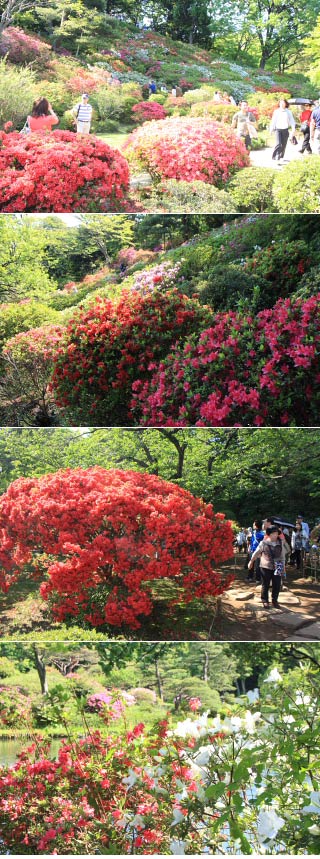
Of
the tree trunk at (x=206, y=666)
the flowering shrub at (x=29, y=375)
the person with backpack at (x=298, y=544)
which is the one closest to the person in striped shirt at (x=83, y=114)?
the flowering shrub at (x=29, y=375)

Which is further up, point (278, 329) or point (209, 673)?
point (278, 329)

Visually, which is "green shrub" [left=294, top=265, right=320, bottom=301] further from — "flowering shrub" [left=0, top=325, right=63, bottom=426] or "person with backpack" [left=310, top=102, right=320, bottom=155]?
"flowering shrub" [left=0, top=325, right=63, bottom=426]

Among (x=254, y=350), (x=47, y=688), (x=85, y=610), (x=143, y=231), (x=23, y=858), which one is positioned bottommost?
→ (x=23, y=858)

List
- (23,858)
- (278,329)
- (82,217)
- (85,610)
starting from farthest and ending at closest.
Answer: (82,217) → (278,329) → (85,610) → (23,858)

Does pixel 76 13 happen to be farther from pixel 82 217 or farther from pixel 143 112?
pixel 82 217

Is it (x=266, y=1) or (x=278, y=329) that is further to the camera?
(x=266, y=1)

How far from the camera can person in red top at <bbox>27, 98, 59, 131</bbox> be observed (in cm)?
707

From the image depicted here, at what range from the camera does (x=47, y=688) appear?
19.6ft

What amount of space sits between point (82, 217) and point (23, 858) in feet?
15.3

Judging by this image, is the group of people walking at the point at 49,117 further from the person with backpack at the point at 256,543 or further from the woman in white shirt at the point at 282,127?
the person with backpack at the point at 256,543

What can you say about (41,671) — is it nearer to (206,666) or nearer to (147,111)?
(206,666)

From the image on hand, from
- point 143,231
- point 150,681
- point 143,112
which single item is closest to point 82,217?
point 143,231

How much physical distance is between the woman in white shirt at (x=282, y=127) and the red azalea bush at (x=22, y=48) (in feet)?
6.36

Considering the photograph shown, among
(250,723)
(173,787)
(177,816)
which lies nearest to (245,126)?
(250,723)
